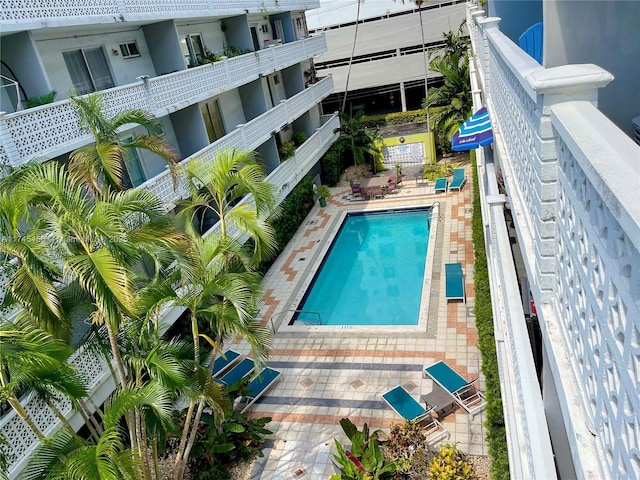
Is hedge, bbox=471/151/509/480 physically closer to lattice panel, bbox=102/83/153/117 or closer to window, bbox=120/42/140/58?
lattice panel, bbox=102/83/153/117

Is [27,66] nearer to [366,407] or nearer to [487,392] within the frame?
[366,407]

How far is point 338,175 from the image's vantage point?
27.0 m

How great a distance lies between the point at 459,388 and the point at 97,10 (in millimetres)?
12027

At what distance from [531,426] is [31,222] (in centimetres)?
637

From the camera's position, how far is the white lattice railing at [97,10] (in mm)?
9188

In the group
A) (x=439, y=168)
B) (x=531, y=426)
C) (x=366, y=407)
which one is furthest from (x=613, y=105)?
(x=439, y=168)

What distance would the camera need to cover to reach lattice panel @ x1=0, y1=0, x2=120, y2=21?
9070 mm

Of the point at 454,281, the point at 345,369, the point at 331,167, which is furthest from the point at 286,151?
the point at 345,369

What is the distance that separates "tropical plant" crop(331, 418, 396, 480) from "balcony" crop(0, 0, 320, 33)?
1028 centimetres

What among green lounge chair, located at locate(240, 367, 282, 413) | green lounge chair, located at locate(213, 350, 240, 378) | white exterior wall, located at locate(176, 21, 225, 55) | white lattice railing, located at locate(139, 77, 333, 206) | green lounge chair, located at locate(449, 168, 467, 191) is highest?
white exterior wall, located at locate(176, 21, 225, 55)

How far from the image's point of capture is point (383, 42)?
1261 inches

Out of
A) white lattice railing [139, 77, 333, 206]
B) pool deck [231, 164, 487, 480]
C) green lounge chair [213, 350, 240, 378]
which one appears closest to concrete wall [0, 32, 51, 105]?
white lattice railing [139, 77, 333, 206]

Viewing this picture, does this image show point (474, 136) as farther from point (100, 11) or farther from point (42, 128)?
point (100, 11)

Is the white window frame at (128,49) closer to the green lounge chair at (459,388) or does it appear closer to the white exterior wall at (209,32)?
the white exterior wall at (209,32)
